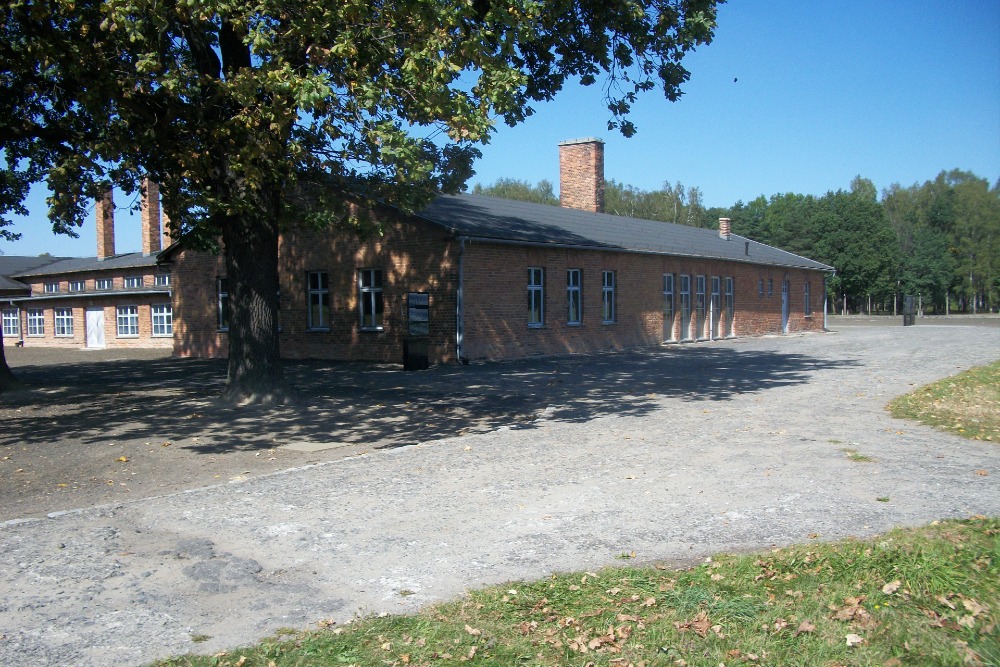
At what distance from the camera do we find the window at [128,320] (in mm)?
38469

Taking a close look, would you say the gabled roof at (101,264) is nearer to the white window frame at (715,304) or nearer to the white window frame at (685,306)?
the white window frame at (685,306)

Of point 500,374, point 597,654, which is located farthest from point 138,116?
point 597,654

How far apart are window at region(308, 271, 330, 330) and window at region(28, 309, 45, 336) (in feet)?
89.9

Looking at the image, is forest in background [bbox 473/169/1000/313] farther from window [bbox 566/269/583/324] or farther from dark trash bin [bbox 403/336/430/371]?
dark trash bin [bbox 403/336/430/371]

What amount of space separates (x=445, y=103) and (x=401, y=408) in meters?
5.39

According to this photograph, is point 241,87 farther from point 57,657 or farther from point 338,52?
point 57,657

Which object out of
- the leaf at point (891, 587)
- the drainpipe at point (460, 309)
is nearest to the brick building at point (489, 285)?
the drainpipe at point (460, 309)

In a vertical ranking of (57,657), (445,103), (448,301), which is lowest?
(57,657)

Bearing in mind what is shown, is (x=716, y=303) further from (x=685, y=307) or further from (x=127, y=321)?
(x=127, y=321)

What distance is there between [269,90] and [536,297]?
563 inches

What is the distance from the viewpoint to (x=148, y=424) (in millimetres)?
11922

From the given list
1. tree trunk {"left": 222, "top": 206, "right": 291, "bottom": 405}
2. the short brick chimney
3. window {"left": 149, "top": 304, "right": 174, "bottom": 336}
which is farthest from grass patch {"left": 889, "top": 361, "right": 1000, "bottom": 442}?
window {"left": 149, "top": 304, "right": 174, "bottom": 336}

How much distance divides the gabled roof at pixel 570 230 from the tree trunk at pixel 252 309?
6.73m

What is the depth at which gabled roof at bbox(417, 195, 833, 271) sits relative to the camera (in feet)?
74.8
